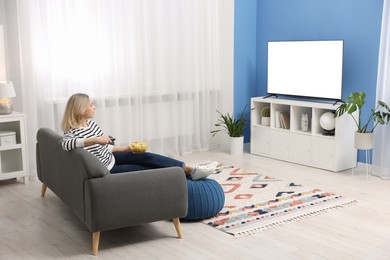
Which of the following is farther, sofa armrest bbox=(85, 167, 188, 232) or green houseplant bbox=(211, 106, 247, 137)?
green houseplant bbox=(211, 106, 247, 137)

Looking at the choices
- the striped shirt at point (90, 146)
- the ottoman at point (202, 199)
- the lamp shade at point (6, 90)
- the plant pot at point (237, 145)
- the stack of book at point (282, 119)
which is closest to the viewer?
the striped shirt at point (90, 146)

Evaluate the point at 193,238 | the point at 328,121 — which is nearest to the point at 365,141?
the point at 328,121

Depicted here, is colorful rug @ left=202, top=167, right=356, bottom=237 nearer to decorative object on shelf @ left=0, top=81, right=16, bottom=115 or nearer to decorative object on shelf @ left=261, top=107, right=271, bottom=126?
decorative object on shelf @ left=261, top=107, right=271, bottom=126

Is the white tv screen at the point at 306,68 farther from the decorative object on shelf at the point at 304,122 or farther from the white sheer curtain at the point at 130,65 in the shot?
the white sheer curtain at the point at 130,65

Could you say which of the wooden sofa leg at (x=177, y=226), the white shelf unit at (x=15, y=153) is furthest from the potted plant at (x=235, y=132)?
the wooden sofa leg at (x=177, y=226)

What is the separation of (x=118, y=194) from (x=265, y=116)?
10.5 ft

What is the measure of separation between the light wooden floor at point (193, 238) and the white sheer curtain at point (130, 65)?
51.5 inches

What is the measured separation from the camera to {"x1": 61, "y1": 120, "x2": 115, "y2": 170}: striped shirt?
3.62m

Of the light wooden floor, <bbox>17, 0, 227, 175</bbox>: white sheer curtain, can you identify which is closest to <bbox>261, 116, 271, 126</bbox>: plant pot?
<bbox>17, 0, 227, 175</bbox>: white sheer curtain

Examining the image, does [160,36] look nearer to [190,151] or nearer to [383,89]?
[190,151]

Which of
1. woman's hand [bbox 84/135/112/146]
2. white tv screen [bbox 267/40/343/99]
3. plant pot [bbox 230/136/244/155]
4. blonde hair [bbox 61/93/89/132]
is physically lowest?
plant pot [bbox 230/136/244/155]

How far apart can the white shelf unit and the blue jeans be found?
1231 millimetres

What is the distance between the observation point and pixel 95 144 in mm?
3723

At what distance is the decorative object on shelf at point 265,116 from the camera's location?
618 cm
